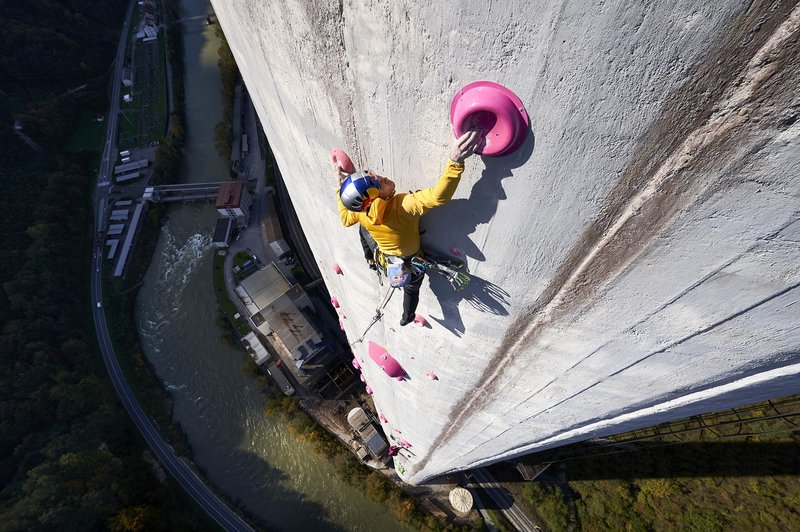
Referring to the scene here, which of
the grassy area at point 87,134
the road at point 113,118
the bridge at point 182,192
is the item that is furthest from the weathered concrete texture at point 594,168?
the grassy area at point 87,134

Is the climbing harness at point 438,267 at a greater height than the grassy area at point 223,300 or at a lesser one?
greater

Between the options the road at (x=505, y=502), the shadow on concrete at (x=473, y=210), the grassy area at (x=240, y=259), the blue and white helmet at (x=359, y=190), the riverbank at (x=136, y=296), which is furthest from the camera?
the grassy area at (x=240, y=259)

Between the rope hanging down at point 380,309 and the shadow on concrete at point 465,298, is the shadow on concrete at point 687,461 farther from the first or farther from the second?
the shadow on concrete at point 465,298

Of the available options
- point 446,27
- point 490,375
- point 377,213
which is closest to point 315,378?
point 490,375

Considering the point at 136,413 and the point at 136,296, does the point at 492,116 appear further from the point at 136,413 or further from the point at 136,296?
the point at 136,296

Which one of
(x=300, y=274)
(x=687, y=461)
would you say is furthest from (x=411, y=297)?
(x=300, y=274)

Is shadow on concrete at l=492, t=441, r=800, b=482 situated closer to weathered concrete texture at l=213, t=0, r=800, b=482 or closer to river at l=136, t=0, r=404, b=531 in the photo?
river at l=136, t=0, r=404, b=531

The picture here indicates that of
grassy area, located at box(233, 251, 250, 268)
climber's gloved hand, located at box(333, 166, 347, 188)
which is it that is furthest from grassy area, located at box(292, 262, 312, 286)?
climber's gloved hand, located at box(333, 166, 347, 188)
